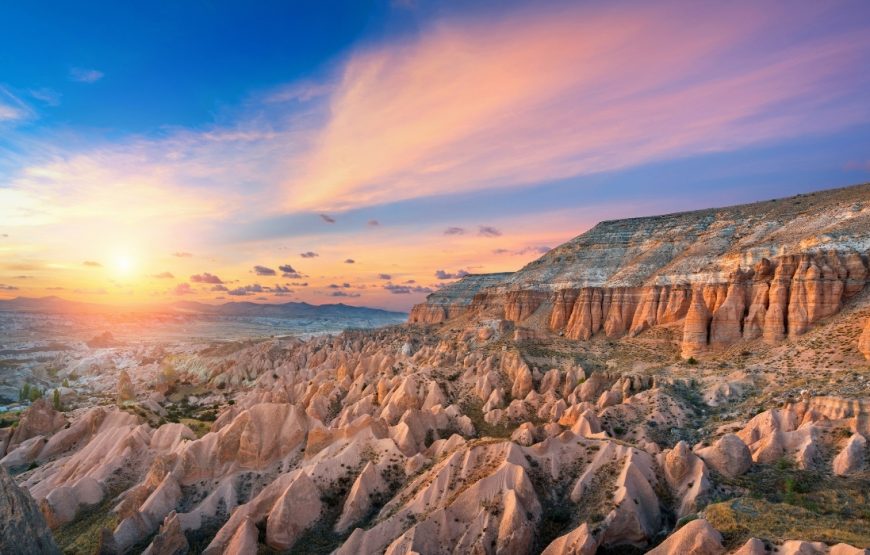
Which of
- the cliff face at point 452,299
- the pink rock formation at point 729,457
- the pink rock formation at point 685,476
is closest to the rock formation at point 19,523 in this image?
the pink rock formation at point 685,476

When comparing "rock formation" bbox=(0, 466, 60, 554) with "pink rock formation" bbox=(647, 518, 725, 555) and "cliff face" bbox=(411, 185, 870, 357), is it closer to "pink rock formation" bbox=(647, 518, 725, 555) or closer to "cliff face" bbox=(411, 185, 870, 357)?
"pink rock formation" bbox=(647, 518, 725, 555)

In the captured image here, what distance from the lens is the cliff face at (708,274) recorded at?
56281 mm

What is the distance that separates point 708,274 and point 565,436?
52.6m

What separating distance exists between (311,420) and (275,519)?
14.4 m

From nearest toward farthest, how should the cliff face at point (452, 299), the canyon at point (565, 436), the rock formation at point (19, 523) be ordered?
the rock formation at point (19, 523)
the canyon at point (565, 436)
the cliff face at point (452, 299)

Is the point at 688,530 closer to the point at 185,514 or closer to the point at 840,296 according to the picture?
the point at 185,514

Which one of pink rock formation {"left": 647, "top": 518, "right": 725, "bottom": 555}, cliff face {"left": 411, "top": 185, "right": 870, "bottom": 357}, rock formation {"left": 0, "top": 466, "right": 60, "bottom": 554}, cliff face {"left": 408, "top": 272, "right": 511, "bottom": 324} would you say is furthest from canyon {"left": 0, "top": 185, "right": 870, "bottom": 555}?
cliff face {"left": 408, "top": 272, "right": 511, "bottom": 324}

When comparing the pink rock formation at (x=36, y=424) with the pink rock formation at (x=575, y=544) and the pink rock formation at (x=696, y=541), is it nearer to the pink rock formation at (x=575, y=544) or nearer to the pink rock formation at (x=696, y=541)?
the pink rock formation at (x=575, y=544)

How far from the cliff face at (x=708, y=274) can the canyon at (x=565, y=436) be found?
1.16 feet

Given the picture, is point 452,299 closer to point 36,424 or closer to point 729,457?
point 36,424

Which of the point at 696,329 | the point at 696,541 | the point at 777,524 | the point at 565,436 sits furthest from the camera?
the point at 696,329

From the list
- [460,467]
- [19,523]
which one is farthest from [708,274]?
[19,523]

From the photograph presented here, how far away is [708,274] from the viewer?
231ft

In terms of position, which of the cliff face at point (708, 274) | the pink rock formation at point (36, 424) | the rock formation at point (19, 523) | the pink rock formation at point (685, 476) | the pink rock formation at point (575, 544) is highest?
the cliff face at point (708, 274)
